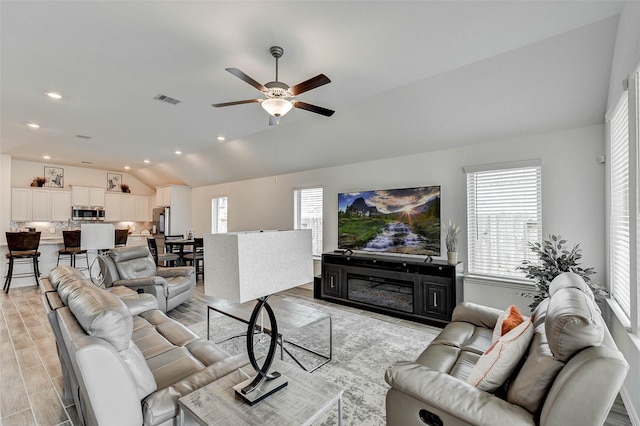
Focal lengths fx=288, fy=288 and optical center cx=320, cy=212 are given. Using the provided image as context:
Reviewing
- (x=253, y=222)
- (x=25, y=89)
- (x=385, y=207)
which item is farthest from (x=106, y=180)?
(x=385, y=207)

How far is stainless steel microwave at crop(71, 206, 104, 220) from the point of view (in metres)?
7.95

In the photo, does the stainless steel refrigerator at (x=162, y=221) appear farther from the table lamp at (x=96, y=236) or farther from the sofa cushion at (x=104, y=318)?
the sofa cushion at (x=104, y=318)

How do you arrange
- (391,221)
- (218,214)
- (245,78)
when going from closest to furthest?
(245,78) < (391,221) < (218,214)

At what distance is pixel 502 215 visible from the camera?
3.83 metres

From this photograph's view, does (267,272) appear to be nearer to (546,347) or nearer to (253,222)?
(546,347)

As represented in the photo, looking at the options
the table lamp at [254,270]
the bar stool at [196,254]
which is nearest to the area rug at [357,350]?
the table lamp at [254,270]

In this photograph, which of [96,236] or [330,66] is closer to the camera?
[330,66]

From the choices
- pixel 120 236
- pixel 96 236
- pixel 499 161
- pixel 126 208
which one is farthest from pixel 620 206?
pixel 126 208

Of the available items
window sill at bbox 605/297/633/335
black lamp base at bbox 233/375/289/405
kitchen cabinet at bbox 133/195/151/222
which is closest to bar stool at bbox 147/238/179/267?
kitchen cabinet at bbox 133/195/151/222

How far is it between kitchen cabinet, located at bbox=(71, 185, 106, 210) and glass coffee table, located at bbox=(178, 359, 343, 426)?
906 centimetres

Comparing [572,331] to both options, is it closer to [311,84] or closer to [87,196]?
[311,84]

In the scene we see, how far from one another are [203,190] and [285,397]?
8272 mm

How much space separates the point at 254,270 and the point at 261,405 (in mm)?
618

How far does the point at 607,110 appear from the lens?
296cm
